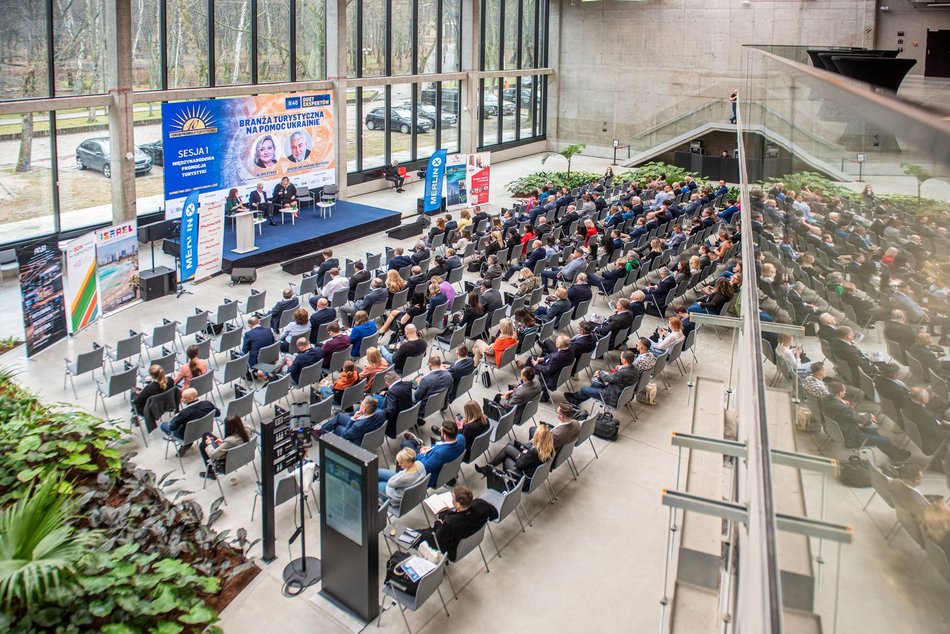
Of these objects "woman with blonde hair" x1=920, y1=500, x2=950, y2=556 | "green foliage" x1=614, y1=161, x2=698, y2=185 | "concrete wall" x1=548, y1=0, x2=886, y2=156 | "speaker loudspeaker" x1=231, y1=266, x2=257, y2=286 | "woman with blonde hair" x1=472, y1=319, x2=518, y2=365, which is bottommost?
"woman with blonde hair" x1=472, y1=319, x2=518, y2=365

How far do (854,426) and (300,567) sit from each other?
237 inches

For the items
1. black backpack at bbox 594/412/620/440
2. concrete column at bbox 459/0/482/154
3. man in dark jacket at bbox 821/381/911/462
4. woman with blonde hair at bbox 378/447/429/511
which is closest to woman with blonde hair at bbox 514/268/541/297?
black backpack at bbox 594/412/620/440

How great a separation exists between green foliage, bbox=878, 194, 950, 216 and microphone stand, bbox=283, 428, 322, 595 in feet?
18.7

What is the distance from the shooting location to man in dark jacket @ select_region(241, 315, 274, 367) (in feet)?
33.5

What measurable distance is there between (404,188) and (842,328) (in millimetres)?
21784

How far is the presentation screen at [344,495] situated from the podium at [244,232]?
1019cm

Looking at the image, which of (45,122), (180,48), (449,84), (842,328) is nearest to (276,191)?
(180,48)

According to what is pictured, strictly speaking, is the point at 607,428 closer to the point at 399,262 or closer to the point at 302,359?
the point at 302,359

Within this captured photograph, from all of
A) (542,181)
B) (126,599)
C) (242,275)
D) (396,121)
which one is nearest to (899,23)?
(542,181)

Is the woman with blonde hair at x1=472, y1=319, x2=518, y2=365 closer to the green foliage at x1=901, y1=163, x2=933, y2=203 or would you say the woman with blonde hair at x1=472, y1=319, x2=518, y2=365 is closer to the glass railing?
the glass railing

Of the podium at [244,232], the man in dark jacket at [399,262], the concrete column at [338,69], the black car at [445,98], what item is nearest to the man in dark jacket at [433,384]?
the man in dark jacket at [399,262]

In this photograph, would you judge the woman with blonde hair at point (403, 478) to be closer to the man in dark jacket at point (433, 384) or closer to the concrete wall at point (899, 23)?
the man in dark jacket at point (433, 384)

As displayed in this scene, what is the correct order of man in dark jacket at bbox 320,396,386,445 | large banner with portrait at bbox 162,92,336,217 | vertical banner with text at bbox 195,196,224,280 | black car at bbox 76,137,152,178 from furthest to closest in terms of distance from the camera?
1. large banner with portrait at bbox 162,92,336,217
2. black car at bbox 76,137,152,178
3. vertical banner with text at bbox 195,196,224,280
4. man in dark jacket at bbox 320,396,386,445

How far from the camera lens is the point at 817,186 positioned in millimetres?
2715
